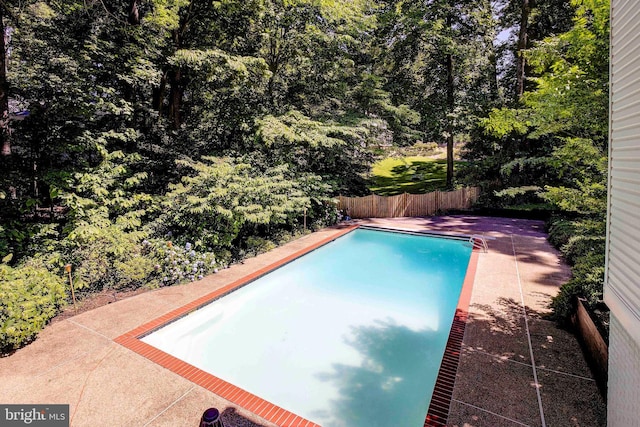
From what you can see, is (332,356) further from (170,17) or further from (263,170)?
(170,17)

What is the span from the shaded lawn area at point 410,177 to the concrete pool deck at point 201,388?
13.4m

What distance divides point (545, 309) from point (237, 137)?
11351 mm

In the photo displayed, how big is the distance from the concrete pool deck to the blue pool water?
66 centimetres

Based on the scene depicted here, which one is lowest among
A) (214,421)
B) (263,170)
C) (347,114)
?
(214,421)

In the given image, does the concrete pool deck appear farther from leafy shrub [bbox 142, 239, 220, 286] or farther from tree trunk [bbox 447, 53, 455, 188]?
tree trunk [bbox 447, 53, 455, 188]

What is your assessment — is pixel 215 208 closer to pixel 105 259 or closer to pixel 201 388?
pixel 105 259

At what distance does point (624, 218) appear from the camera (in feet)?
7.88

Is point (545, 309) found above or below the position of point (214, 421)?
below

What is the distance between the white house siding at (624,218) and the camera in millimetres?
2205

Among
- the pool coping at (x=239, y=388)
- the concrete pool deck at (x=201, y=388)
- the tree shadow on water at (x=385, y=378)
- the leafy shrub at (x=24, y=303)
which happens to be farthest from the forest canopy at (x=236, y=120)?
the tree shadow on water at (x=385, y=378)

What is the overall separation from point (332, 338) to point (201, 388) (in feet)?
8.09

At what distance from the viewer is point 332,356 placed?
504 centimetres

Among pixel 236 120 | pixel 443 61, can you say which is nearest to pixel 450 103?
pixel 443 61

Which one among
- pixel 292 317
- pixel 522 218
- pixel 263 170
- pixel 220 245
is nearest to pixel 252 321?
pixel 292 317
